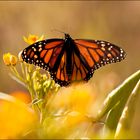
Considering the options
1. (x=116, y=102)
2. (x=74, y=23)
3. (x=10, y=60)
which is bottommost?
(x=116, y=102)

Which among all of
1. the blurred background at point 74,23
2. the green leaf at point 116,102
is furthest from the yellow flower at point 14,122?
the blurred background at point 74,23

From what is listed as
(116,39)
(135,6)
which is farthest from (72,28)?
(135,6)

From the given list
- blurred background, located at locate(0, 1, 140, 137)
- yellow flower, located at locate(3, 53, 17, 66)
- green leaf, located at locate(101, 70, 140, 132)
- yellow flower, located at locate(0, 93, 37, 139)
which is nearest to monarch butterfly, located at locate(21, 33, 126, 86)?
yellow flower, located at locate(3, 53, 17, 66)

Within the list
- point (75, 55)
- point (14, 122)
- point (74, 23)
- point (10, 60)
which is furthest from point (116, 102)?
point (74, 23)

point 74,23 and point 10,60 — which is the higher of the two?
point 74,23

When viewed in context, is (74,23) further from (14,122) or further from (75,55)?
(14,122)

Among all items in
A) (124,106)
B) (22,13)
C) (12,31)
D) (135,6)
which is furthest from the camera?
(135,6)

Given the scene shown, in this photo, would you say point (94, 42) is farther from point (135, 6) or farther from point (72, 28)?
point (135, 6)

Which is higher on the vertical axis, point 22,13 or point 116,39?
point 22,13
